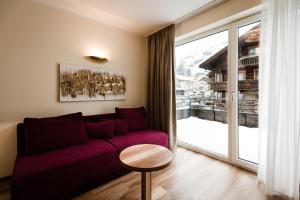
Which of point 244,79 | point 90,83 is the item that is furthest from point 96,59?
point 244,79

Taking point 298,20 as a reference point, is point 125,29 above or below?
above

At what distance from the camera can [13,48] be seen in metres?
2.01

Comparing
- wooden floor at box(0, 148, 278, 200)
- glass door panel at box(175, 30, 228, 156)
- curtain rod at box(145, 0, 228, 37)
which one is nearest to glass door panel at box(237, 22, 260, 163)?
glass door panel at box(175, 30, 228, 156)

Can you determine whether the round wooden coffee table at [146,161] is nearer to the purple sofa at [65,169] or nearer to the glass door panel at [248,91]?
the purple sofa at [65,169]

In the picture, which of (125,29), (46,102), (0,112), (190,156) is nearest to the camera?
(0,112)

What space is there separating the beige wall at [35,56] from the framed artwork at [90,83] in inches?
3.8

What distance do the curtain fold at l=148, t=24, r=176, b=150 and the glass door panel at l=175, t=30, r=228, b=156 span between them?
0.44 meters

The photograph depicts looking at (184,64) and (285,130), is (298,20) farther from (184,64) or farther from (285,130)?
(184,64)

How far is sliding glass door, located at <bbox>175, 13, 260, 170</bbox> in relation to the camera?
2.27 m

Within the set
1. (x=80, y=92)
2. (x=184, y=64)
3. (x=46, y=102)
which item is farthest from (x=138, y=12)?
(x=46, y=102)

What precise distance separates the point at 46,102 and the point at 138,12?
2036 millimetres

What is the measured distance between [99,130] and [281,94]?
2346 millimetres

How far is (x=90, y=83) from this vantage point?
2664mm

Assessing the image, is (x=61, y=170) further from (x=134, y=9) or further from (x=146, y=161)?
(x=134, y=9)
